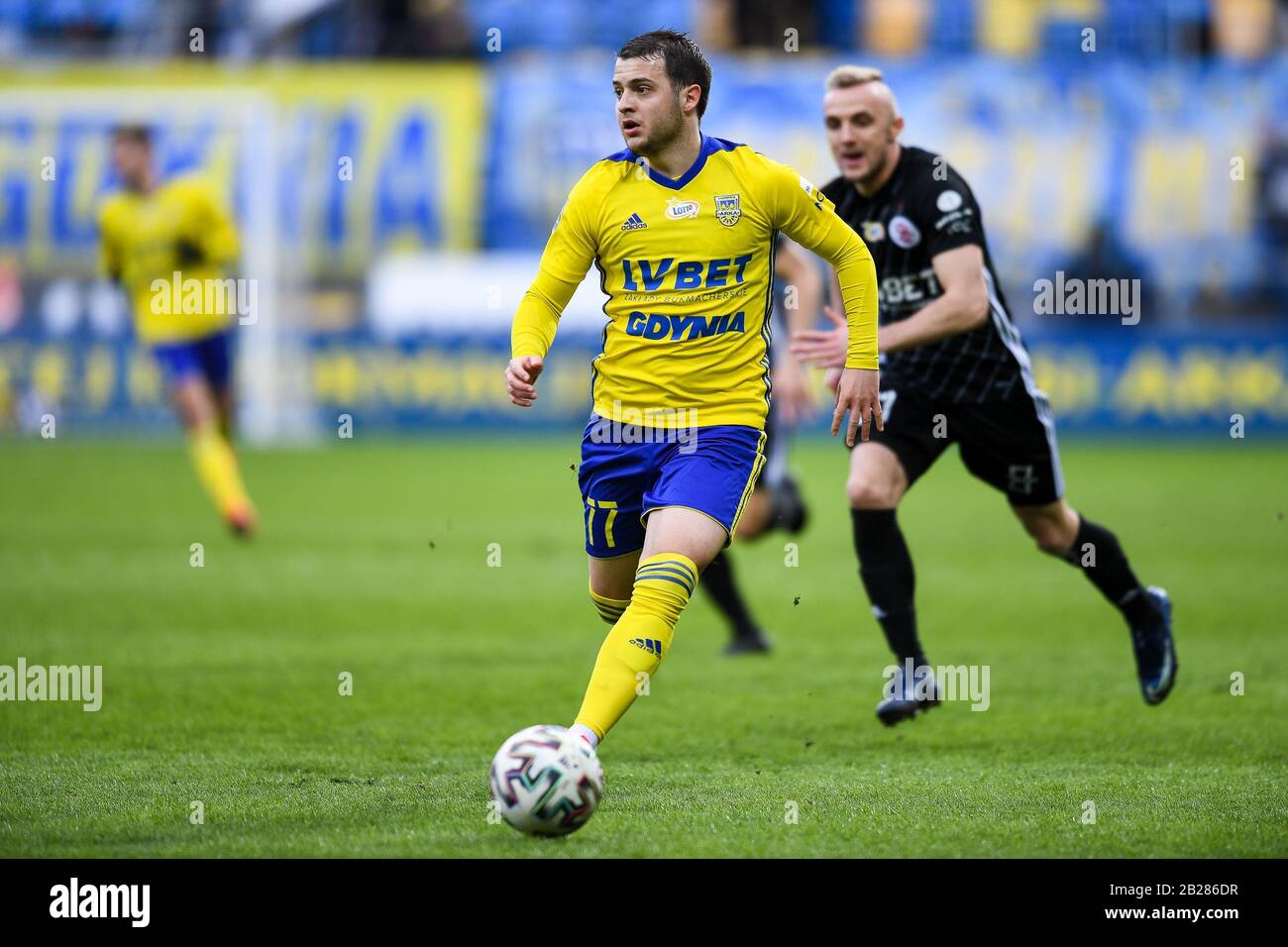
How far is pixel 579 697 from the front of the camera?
7.24m

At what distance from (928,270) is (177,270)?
8208 millimetres

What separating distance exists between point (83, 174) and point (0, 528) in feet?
40.8

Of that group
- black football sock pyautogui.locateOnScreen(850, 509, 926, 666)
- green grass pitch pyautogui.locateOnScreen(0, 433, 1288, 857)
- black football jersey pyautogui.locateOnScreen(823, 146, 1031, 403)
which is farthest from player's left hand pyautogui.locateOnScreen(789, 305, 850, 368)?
green grass pitch pyautogui.locateOnScreen(0, 433, 1288, 857)

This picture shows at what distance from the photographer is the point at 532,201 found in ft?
83.4

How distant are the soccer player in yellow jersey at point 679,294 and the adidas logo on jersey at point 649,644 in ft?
1.25

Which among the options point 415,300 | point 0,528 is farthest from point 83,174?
point 0,528

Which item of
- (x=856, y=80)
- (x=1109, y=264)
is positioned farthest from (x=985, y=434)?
(x=1109, y=264)

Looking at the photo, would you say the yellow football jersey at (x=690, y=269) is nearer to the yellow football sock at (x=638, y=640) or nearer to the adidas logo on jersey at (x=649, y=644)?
the yellow football sock at (x=638, y=640)

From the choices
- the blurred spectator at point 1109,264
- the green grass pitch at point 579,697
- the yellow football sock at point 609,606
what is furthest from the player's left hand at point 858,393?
the blurred spectator at point 1109,264

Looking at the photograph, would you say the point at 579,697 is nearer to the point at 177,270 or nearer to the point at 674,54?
the point at 674,54

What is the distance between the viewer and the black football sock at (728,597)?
27.5 ft

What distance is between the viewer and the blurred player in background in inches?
291

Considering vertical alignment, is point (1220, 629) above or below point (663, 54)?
below
